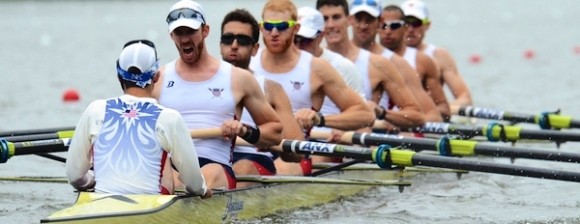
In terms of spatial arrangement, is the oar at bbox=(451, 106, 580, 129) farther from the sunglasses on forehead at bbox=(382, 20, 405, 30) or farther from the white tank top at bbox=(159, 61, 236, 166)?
the white tank top at bbox=(159, 61, 236, 166)

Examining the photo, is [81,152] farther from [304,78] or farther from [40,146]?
[304,78]

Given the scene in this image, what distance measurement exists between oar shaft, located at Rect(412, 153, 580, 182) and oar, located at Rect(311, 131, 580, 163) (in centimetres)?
44

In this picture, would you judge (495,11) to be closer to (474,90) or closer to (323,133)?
(474,90)

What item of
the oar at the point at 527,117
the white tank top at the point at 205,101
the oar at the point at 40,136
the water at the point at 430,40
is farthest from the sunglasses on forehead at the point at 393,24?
the white tank top at the point at 205,101

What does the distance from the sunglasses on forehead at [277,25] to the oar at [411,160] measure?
3.43 ft

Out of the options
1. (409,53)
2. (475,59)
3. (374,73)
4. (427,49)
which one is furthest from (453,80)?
(475,59)

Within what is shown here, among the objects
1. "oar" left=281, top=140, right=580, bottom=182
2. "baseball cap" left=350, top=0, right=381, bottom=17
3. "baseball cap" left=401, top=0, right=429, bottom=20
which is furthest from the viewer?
"baseball cap" left=401, top=0, right=429, bottom=20

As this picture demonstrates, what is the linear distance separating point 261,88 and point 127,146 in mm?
2088

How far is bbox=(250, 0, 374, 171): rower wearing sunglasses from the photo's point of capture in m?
9.87

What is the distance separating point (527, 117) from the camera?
12727 mm

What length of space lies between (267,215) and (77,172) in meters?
2.08

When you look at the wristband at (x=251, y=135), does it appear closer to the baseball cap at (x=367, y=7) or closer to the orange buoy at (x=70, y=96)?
the baseball cap at (x=367, y=7)

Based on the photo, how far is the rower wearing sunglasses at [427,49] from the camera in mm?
13891

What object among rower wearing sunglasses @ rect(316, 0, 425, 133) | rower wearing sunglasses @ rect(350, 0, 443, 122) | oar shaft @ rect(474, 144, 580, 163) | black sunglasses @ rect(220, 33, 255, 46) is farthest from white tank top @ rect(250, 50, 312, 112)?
rower wearing sunglasses @ rect(350, 0, 443, 122)
